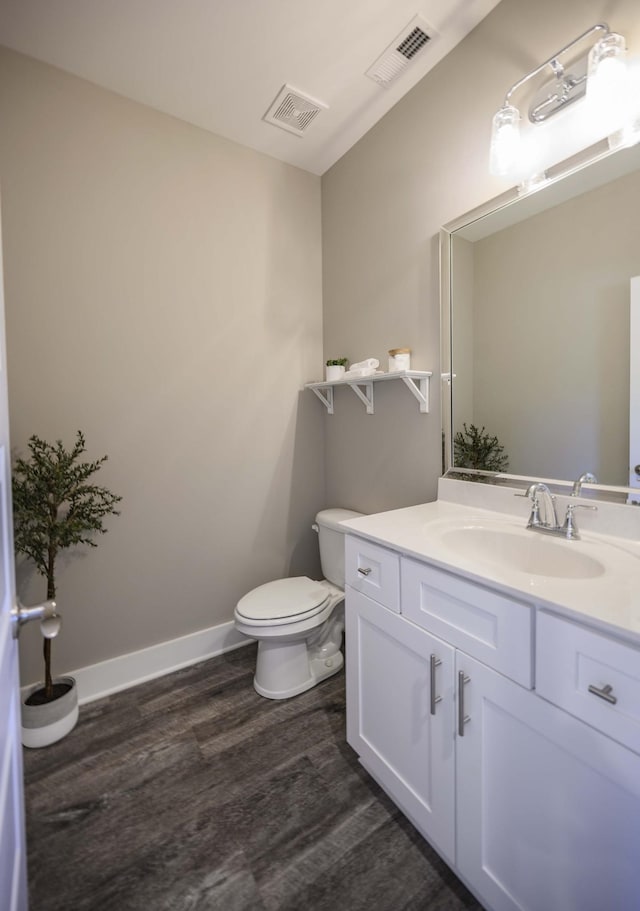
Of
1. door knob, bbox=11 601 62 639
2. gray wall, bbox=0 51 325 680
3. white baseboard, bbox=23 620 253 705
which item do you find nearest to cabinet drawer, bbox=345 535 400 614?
door knob, bbox=11 601 62 639

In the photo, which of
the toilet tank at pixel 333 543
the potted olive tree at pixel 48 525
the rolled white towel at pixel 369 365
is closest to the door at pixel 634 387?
the rolled white towel at pixel 369 365

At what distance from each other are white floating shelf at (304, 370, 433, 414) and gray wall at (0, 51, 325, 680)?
0.36 feet

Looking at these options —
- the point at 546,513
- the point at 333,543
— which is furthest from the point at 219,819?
the point at 546,513

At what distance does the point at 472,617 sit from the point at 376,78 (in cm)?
213

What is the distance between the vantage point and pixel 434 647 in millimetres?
1008

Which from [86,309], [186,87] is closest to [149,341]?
[86,309]

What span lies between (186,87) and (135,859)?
2.80 metres

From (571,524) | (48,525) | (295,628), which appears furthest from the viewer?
(295,628)

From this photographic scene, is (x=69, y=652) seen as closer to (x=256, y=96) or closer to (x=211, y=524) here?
(x=211, y=524)

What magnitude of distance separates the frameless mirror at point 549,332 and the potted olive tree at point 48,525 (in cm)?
152

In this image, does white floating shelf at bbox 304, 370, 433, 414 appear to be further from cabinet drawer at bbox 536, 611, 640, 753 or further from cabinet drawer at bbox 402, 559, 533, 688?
cabinet drawer at bbox 536, 611, 640, 753

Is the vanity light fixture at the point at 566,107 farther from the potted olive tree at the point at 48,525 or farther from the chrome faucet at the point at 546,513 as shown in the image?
the potted olive tree at the point at 48,525

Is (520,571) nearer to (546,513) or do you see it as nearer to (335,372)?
(546,513)

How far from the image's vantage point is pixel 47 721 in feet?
4.95
